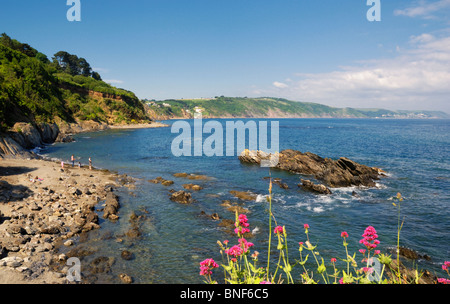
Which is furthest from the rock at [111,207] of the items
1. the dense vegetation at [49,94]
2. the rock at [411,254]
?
the dense vegetation at [49,94]

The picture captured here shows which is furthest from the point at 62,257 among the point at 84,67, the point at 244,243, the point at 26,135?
the point at 84,67

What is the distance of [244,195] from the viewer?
93.8 feet

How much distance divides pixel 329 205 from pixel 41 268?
24.8 metres

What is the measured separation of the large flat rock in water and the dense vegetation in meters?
47.7

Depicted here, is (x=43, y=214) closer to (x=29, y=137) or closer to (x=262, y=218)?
(x=262, y=218)

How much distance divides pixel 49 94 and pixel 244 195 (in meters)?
95.4

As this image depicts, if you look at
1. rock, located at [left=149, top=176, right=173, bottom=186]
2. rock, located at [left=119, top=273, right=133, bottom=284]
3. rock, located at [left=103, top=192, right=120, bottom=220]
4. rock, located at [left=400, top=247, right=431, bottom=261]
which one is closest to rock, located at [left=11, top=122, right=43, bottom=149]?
rock, located at [left=149, top=176, right=173, bottom=186]

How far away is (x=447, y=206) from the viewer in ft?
84.4

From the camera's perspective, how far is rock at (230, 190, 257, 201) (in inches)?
1091

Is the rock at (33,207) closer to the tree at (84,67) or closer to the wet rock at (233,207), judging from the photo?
the wet rock at (233,207)

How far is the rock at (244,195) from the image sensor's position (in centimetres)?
2772
